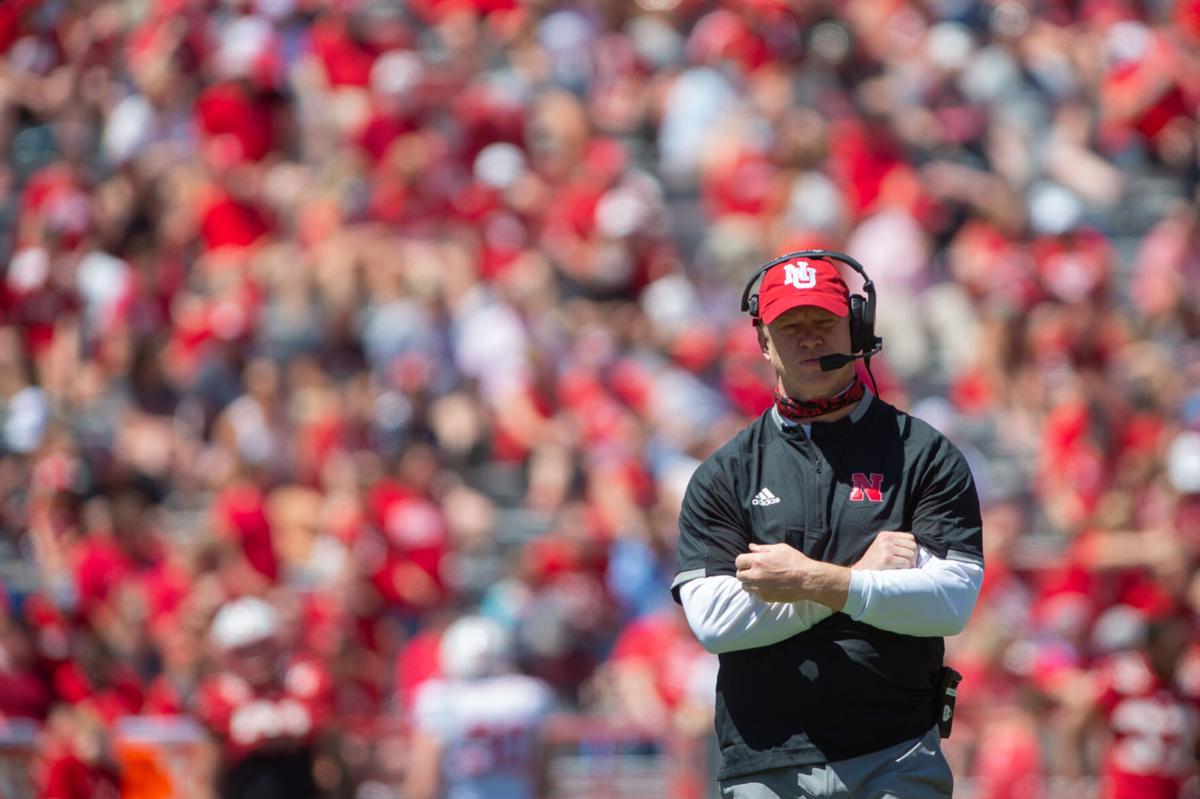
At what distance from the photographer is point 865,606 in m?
4.27

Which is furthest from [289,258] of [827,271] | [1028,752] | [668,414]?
[827,271]

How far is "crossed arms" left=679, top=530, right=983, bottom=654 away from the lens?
4.26 metres

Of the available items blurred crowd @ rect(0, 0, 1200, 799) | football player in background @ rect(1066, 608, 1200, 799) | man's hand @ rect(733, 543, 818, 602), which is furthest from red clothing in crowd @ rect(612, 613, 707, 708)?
man's hand @ rect(733, 543, 818, 602)

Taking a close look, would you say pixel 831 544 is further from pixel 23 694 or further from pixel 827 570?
pixel 23 694

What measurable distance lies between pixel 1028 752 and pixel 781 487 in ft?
15.9

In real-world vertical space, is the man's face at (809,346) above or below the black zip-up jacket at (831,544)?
above

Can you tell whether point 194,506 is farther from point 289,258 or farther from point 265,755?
point 265,755

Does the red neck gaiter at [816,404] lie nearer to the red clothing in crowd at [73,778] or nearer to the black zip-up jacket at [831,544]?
the black zip-up jacket at [831,544]

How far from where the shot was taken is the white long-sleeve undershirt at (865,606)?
428 centimetres

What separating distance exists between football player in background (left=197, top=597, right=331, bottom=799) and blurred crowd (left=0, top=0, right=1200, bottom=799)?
17cm

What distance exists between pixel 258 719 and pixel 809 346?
499 centimetres

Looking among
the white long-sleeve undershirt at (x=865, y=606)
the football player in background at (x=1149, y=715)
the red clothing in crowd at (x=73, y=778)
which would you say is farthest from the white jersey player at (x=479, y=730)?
the white long-sleeve undershirt at (x=865, y=606)

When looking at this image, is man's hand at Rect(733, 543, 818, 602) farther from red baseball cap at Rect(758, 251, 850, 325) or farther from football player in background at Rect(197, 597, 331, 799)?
football player in background at Rect(197, 597, 331, 799)

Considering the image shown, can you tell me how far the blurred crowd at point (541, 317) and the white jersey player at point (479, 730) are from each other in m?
0.46
